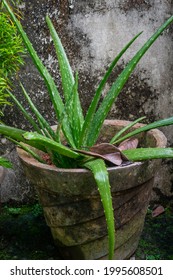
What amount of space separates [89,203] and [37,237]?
0.53 meters

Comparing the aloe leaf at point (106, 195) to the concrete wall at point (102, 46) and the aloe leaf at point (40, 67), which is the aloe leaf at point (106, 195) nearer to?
the aloe leaf at point (40, 67)

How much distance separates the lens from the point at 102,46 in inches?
85.1

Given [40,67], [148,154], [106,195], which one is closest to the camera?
[106,195]

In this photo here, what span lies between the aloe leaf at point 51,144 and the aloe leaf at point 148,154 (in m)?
0.17

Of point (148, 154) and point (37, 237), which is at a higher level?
point (148, 154)

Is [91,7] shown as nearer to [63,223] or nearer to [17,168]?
[17,168]

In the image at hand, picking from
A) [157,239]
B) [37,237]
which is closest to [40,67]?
[37,237]

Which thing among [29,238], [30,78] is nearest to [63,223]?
[29,238]

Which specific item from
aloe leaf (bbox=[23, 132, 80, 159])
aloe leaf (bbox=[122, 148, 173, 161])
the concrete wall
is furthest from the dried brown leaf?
the concrete wall

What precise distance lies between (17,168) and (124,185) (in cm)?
75

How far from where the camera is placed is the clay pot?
158 centimetres

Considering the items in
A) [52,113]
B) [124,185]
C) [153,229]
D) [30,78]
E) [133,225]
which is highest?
[30,78]

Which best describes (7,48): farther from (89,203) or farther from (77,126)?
(89,203)

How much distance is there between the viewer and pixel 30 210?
7.38 feet
